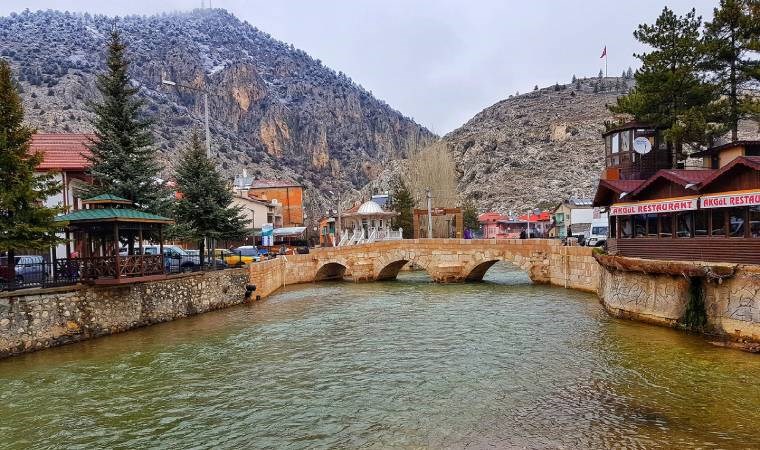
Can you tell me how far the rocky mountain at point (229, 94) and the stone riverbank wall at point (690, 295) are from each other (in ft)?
175

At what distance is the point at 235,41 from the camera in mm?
165125

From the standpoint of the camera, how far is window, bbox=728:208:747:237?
17.8m

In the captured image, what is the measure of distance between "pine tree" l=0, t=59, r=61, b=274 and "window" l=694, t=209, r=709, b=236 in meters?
24.8

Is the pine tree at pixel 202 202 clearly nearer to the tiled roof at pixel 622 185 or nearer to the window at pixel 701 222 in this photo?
the tiled roof at pixel 622 185

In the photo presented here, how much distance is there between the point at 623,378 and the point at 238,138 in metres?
115

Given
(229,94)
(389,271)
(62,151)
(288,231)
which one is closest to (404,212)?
(288,231)

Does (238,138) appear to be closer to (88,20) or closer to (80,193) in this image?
(88,20)

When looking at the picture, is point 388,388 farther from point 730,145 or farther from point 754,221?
point 730,145

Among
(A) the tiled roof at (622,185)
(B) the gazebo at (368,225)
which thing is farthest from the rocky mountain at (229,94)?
(A) the tiled roof at (622,185)

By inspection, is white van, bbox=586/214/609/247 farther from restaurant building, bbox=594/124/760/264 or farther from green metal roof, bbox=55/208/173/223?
green metal roof, bbox=55/208/173/223

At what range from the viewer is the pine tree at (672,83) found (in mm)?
28109

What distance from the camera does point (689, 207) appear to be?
1983 centimetres

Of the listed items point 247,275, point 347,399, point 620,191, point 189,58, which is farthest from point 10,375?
point 189,58

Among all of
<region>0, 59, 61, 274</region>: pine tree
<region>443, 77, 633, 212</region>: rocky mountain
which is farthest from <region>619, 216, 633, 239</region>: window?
<region>443, 77, 633, 212</region>: rocky mountain
